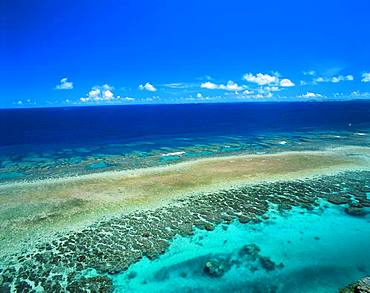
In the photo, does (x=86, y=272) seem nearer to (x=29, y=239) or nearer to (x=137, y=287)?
(x=137, y=287)

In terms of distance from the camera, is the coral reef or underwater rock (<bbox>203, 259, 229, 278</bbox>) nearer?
the coral reef

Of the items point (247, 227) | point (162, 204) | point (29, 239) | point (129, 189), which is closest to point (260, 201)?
point (247, 227)

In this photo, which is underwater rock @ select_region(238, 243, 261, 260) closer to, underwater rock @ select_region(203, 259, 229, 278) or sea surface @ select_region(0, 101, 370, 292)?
sea surface @ select_region(0, 101, 370, 292)

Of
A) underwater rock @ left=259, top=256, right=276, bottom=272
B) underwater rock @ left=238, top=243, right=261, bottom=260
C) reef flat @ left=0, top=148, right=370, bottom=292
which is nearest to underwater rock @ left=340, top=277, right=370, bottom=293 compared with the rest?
underwater rock @ left=259, top=256, right=276, bottom=272

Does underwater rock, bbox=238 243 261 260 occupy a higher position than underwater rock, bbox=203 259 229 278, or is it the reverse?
underwater rock, bbox=238 243 261 260

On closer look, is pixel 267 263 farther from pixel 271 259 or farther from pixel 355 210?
pixel 355 210

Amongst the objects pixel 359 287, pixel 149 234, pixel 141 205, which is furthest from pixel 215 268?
pixel 141 205
